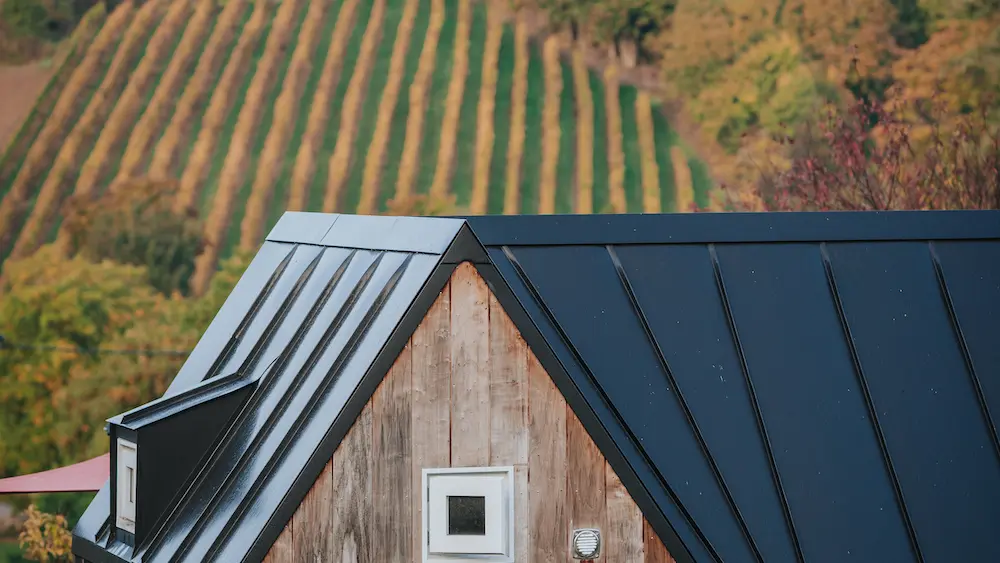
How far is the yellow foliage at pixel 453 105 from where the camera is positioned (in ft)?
98.2

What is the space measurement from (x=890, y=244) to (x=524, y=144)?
26.3m

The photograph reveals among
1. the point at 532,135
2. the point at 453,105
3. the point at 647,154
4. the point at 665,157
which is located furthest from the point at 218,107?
the point at 665,157

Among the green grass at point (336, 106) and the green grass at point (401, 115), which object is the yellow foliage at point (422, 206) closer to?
the green grass at point (401, 115)

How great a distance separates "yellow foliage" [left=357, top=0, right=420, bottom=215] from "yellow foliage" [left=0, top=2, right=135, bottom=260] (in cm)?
649

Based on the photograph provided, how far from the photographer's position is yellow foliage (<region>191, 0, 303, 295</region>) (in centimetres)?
2864

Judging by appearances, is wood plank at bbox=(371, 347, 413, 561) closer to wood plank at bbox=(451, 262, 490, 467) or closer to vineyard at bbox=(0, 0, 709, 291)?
wood plank at bbox=(451, 262, 490, 467)

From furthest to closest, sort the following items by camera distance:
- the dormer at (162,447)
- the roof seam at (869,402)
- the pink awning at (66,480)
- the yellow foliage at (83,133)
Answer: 1. the yellow foliage at (83,133)
2. the pink awning at (66,480)
3. the roof seam at (869,402)
4. the dormer at (162,447)

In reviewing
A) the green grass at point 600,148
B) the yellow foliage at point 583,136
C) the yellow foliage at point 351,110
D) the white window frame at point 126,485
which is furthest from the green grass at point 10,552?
the white window frame at point 126,485

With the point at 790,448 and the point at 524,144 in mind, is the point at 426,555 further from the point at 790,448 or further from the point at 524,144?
the point at 524,144

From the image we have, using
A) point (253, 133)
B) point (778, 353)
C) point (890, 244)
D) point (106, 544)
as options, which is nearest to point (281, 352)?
point (106, 544)

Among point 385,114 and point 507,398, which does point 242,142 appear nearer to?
point 385,114

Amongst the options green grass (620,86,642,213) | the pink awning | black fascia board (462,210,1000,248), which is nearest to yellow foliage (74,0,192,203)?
green grass (620,86,642,213)

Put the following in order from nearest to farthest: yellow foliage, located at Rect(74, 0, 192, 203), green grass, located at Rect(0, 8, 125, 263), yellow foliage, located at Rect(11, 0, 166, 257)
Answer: yellow foliage, located at Rect(11, 0, 166, 257)
green grass, located at Rect(0, 8, 125, 263)
yellow foliage, located at Rect(74, 0, 192, 203)

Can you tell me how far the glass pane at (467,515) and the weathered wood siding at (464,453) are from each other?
8 cm
